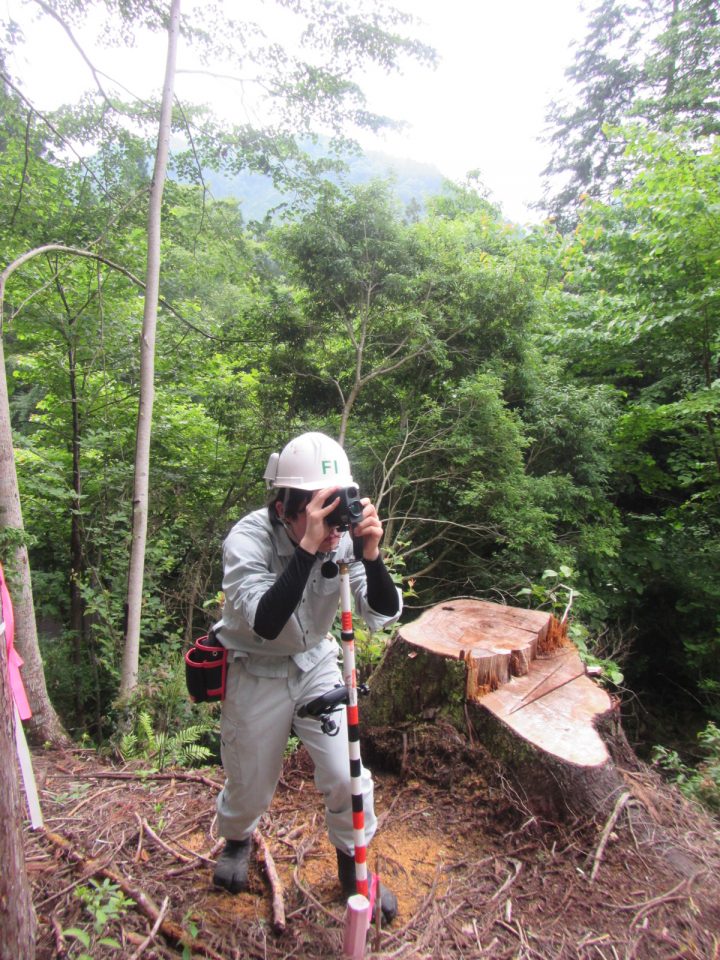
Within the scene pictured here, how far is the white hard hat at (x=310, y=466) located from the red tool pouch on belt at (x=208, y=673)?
721mm

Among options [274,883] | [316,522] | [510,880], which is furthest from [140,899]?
[316,522]

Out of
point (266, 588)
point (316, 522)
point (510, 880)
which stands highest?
point (316, 522)

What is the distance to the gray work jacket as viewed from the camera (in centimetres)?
191

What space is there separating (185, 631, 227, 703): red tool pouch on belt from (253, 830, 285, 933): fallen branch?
2.81ft

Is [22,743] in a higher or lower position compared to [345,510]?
lower

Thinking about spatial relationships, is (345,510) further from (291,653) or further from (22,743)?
(22,743)

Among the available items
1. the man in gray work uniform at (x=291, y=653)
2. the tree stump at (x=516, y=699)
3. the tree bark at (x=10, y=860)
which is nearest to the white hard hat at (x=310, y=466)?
the man in gray work uniform at (x=291, y=653)

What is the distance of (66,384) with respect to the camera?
6.62 metres

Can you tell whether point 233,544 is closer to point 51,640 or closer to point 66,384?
point 66,384

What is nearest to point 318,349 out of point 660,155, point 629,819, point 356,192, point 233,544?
point 356,192

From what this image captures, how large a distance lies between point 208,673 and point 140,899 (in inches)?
35.9

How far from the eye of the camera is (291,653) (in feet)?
6.64

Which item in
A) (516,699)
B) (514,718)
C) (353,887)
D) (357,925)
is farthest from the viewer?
(516,699)

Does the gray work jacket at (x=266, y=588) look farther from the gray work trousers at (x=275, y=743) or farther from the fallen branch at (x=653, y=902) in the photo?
the fallen branch at (x=653, y=902)
